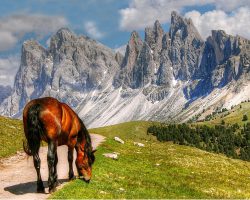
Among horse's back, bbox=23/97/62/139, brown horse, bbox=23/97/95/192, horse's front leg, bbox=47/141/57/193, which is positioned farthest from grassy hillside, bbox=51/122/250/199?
horse's back, bbox=23/97/62/139

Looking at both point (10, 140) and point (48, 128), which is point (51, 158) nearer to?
point (48, 128)

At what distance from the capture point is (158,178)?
34.4 metres

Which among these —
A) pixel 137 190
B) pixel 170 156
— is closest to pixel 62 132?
pixel 137 190

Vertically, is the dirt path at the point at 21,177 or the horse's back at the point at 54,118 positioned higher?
the horse's back at the point at 54,118

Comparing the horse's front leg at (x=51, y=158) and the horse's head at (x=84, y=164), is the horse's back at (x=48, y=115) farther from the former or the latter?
the horse's head at (x=84, y=164)

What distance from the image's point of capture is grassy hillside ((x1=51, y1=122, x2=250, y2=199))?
26.0 meters

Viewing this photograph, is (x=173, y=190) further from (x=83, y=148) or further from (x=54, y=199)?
(x=54, y=199)

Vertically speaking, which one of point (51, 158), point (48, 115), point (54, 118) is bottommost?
point (51, 158)

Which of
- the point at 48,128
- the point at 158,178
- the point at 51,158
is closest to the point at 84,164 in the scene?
the point at 51,158

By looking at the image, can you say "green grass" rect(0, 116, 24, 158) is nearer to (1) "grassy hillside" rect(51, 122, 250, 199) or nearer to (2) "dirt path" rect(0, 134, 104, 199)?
(2) "dirt path" rect(0, 134, 104, 199)

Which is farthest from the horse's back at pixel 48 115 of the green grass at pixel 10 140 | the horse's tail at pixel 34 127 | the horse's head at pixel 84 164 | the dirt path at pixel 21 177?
the green grass at pixel 10 140

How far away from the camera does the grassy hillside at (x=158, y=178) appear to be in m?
26.0

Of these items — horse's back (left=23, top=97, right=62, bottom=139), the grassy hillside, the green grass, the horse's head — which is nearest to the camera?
horse's back (left=23, top=97, right=62, bottom=139)

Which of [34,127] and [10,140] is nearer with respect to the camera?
[34,127]
